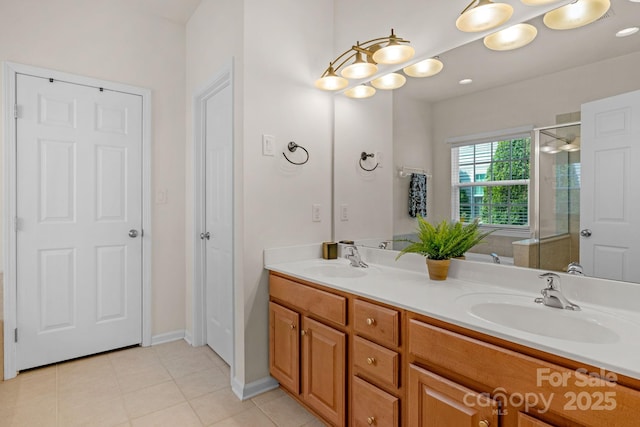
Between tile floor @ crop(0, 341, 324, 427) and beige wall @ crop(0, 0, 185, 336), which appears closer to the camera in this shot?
tile floor @ crop(0, 341, 324, 427)

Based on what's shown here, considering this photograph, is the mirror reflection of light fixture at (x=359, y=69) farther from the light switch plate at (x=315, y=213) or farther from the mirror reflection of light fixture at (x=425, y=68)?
the light switch plate at (x=315, y=213)

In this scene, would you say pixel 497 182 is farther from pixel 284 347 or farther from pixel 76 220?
pixel 76 220

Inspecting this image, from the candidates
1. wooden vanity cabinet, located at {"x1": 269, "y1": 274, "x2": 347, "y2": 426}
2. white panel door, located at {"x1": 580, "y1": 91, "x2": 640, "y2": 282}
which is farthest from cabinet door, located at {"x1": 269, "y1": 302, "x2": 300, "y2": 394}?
white panel door, located at {"x1": 580, "y1": 91, "x2": 640, "y2": 282}

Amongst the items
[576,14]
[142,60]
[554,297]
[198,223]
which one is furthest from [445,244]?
[142,60]

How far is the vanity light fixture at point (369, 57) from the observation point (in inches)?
74.2

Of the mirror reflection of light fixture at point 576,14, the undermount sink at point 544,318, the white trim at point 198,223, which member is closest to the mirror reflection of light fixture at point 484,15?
the mirror reflection of light fixture at point 576,14

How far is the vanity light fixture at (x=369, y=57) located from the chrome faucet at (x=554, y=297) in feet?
4.35

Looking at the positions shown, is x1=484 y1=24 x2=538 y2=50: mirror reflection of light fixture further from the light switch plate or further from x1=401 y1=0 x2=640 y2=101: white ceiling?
the light switch plate

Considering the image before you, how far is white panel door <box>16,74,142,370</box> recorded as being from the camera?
7.95ft

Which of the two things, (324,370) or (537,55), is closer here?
(537,55)

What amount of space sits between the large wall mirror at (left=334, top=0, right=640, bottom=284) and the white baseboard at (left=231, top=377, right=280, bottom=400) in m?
1.08

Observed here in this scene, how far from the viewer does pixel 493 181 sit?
167 centimetres

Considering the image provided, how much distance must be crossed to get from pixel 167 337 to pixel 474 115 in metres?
2.91

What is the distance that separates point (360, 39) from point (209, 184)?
62.5 inches
